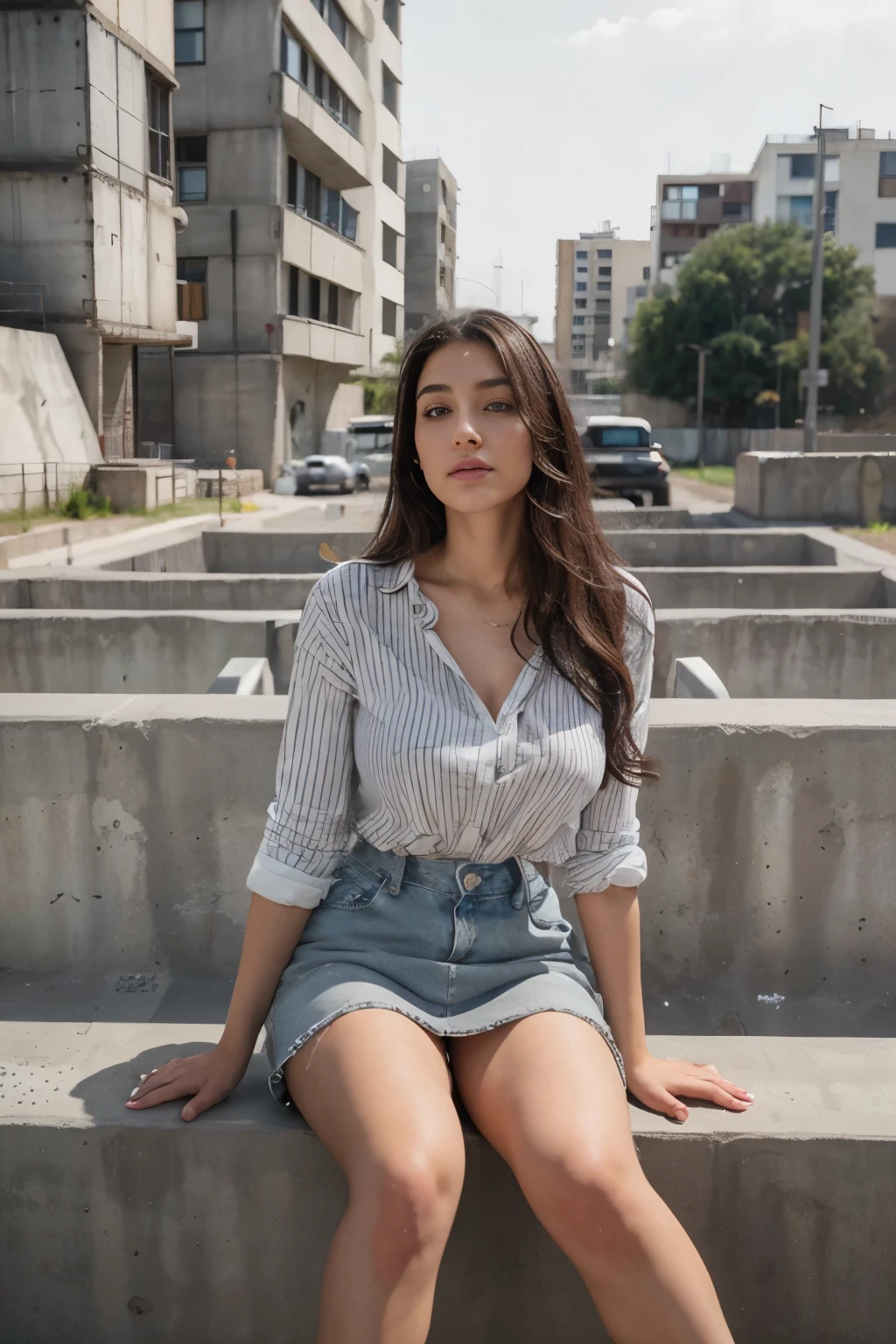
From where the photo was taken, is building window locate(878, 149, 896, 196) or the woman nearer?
the woman

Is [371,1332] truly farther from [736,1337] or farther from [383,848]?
[736,1337]

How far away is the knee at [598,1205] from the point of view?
1.98m

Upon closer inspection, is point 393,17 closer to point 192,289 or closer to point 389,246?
point 389,246

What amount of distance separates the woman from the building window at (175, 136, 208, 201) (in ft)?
126

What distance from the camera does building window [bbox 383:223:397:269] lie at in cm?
5684

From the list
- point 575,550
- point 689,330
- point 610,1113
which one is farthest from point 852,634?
point 689,330

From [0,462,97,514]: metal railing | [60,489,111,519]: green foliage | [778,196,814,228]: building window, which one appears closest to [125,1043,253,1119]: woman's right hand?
[0,462,97,514]: metal railing

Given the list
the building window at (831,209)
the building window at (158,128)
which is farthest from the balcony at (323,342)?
the building window at (831,209)

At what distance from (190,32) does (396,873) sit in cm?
3973

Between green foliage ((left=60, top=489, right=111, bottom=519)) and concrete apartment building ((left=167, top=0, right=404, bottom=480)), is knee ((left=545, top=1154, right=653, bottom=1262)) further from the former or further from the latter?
concrete apartment building ((left=167, top=0, right=404, bottom=480))

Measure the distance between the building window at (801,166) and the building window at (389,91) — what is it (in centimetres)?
3031

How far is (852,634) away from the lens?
7.15m

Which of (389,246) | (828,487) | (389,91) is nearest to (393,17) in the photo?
(389,91)

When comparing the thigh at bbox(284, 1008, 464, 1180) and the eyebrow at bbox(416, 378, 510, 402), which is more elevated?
the eyebrow at bbox(416, 378, 510, 402)
